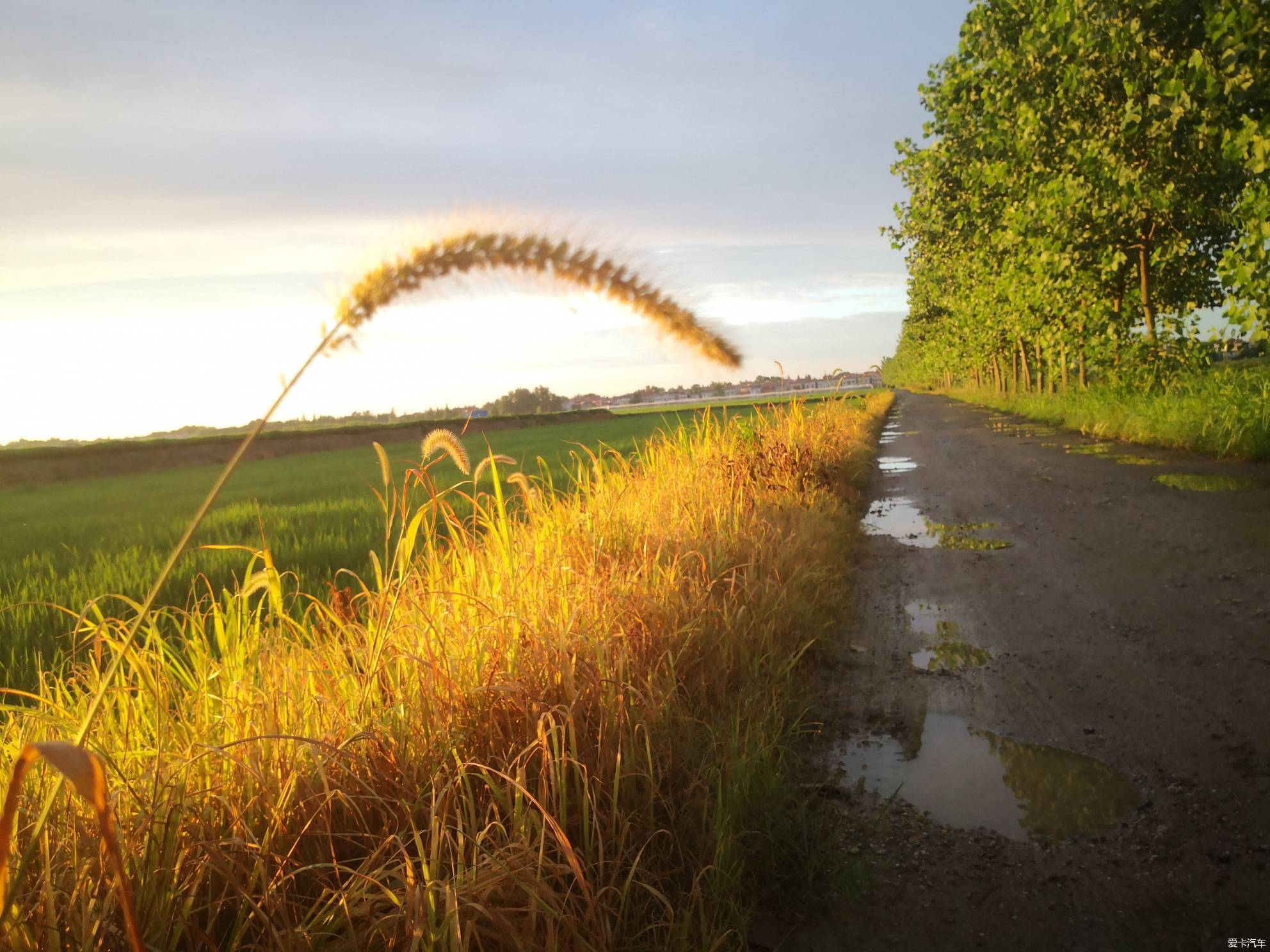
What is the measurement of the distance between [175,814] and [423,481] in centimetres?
170

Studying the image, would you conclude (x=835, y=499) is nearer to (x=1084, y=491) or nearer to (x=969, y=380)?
(x=1084, y=491)

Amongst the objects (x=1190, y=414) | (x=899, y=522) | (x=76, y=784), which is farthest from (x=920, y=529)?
(x=76, y=784)

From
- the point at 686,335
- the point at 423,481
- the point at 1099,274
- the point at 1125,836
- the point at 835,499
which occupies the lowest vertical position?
the point at 1125,836

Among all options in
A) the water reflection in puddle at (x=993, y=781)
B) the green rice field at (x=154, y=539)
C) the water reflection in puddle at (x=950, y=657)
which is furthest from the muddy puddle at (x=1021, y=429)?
the water reflection in puddle at (x=993, y=781)

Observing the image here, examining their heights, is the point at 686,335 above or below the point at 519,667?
above

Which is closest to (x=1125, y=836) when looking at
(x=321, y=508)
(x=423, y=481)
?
(x=423, y=481)

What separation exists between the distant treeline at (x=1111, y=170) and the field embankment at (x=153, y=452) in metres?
12.7

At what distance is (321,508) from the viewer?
12.0 m

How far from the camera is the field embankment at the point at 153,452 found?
25.9m

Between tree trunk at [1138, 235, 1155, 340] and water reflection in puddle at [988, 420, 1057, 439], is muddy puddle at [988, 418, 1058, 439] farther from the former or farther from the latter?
tree trunk at [1138, 235, 1155, 340]

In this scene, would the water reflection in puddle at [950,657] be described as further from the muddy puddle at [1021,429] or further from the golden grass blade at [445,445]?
the muddy puddle at [1021,429]

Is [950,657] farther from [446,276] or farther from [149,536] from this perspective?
[149,536]

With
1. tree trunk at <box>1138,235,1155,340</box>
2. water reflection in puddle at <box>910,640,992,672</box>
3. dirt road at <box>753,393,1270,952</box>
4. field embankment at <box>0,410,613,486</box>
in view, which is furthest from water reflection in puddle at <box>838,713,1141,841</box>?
tree trunk at <box>1138,235,1155,340</box>

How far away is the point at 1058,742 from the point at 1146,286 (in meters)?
16.4
